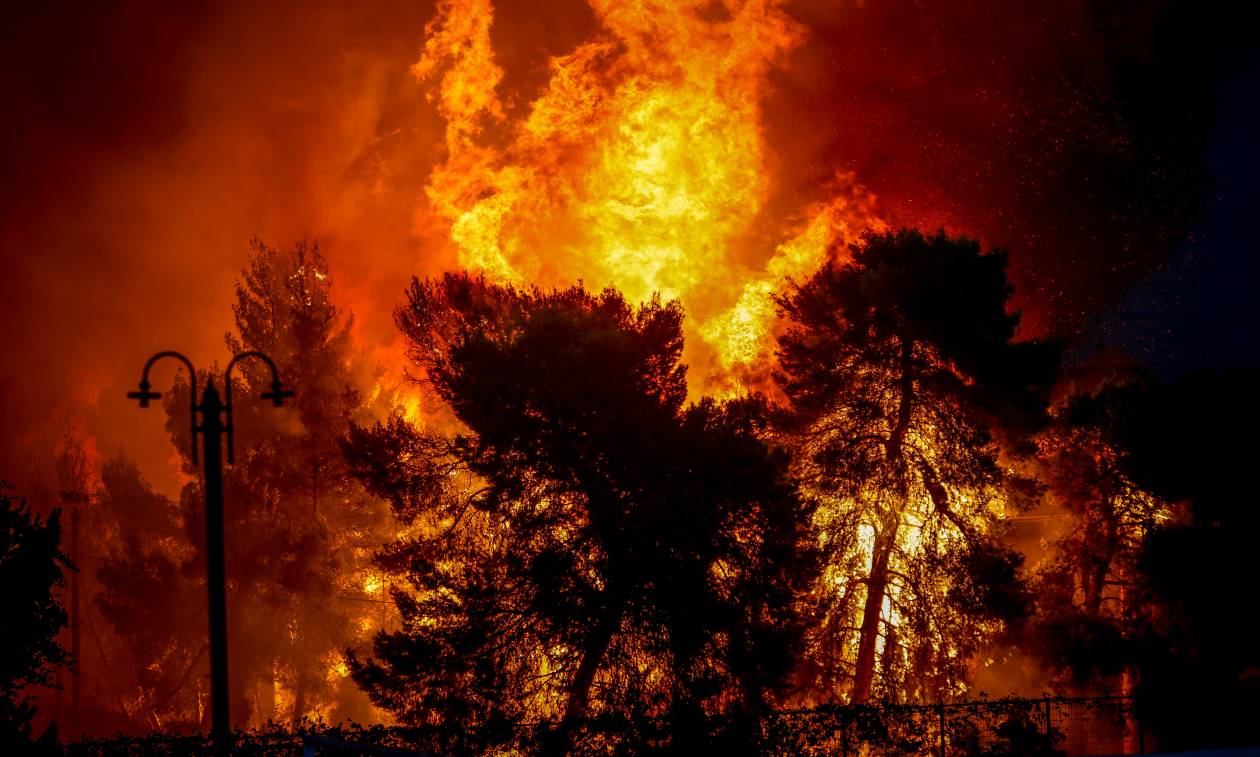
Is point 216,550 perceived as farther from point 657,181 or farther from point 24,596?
point 657,181

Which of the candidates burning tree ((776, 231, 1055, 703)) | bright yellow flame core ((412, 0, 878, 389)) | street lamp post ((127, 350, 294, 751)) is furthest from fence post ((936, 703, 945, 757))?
bright yellow flame core ((412, 0, 878, 389))

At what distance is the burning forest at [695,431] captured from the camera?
22953 mm

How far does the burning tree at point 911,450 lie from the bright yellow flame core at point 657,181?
12164 millimetres

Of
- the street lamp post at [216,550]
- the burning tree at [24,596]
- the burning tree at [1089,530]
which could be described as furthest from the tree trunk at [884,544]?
the burning tree at [24,596]

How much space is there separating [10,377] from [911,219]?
286ft

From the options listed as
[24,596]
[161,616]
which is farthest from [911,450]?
[161,616]

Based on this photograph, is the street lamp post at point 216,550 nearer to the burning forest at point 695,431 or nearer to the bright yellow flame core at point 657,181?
the burning forest at point 695,431

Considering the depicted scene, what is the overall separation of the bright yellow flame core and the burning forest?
0.75 ft

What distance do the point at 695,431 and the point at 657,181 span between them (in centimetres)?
3046

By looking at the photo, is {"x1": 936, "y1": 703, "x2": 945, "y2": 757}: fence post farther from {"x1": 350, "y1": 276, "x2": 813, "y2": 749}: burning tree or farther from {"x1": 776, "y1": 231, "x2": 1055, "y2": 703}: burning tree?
{"x1": 776, "y1": 231, "x2": 1055, "y2": 703}: burning tree

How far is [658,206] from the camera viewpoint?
5181 cm

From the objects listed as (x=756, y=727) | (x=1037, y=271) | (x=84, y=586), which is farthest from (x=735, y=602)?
(x=84, y=586)

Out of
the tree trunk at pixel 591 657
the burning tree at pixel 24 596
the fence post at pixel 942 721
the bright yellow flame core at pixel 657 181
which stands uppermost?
the bright yellow flame core at pixel 657 181

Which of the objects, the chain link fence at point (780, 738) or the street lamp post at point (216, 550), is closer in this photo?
the street lamp post at point (216, 550)
